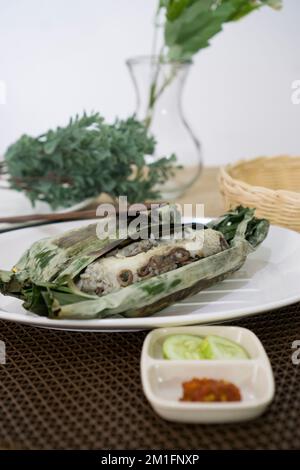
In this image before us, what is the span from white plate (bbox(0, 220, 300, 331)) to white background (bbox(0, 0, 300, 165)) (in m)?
1.60

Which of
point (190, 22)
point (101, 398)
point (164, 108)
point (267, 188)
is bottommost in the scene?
point (101, 398)

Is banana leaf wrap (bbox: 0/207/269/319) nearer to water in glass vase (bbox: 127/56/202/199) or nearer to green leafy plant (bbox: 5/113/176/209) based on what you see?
green leafy plant (bbox: 5/113/176/209)

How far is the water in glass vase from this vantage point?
1496 millimetres

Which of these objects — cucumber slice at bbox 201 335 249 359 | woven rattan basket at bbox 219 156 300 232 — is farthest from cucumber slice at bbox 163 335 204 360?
woven rattan basket at bbox 219 156 300 232

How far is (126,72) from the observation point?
264cm

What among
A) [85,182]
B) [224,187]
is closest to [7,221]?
[85,182]

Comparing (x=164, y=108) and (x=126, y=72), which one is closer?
(x=164, y=108)

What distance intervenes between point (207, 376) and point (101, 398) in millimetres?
124

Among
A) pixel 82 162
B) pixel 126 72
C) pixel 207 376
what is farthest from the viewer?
pixel 126 72

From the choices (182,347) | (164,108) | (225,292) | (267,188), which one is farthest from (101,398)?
(164,108)

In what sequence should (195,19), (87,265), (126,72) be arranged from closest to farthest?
1. (87,265)
2. (195,19)
3. (126,72)

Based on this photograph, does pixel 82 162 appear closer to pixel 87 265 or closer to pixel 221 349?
pixel 87 265

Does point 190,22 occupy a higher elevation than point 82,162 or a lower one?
higher
